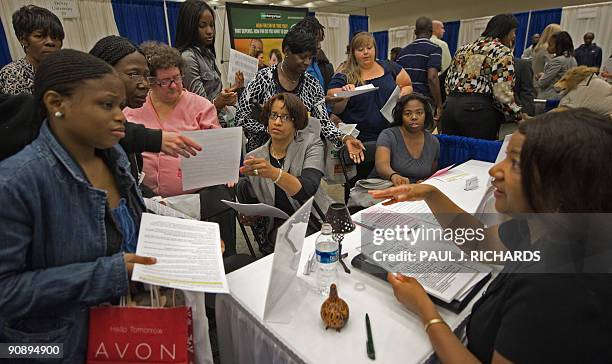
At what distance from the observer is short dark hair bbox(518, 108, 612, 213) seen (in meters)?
0.68

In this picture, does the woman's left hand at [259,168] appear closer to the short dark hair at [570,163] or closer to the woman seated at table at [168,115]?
the woman seated at table at [168,115]

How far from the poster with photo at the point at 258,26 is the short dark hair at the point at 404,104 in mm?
2269

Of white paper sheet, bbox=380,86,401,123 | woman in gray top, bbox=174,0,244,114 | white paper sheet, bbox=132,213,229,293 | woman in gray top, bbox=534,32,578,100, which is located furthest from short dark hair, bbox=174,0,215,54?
woman in gray top, bbox=534,32,578,100

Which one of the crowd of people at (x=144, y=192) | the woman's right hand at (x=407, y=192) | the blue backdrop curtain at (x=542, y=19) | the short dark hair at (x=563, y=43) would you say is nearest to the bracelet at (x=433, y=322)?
the crowd of people at (x=144, y=192)

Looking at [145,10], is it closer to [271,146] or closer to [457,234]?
[271,146]

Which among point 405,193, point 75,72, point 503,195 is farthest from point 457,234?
point 75,72

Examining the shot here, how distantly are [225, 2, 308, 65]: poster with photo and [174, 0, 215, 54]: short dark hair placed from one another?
1.53 m

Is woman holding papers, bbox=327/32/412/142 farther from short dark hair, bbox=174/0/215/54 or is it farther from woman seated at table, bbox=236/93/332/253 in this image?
short dark hair, bbox=174/0/215/54

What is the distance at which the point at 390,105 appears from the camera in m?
2.73

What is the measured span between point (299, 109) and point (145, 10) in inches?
156

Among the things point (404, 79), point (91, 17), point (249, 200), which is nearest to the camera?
point (249, 200)

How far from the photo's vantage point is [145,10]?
472 centimetres

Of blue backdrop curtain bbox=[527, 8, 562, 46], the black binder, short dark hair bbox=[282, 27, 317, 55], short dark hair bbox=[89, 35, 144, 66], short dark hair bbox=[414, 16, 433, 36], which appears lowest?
the black binder

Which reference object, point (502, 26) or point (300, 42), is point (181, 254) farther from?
point (502, 26)
